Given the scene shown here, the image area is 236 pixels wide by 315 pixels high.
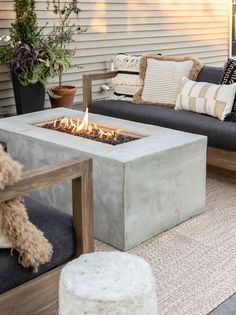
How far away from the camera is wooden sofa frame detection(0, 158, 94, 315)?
1.81 m

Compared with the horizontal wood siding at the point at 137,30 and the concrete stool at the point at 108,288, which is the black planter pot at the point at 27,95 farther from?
the concrete stool at the point at 108,288

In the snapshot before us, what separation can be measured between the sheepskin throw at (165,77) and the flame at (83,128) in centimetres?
115

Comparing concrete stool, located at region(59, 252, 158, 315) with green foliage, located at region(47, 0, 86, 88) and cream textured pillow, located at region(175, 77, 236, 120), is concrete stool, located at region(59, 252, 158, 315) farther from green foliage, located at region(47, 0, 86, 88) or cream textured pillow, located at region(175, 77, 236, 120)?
green foliage, located at region(47, 0, 86, 88)

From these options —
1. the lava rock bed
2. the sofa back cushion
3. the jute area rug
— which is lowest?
the jute area rug

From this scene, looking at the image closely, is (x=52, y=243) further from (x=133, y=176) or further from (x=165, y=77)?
(x=165, y=77)

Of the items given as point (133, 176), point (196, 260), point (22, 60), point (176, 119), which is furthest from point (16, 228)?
point (22, 60)

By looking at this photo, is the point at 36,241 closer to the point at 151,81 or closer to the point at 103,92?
the point at 151,81

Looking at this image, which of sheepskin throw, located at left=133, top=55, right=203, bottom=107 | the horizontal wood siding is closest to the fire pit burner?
sheepskin throw, located at left=133, top=55, right=203, bottom=107

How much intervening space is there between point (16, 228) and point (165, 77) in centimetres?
302

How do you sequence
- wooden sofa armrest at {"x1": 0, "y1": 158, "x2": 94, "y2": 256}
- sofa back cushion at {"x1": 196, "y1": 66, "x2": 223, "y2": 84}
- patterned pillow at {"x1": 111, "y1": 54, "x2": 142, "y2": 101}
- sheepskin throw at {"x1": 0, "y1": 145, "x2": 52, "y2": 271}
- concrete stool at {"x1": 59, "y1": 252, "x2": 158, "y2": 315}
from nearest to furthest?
1. concrete stool at {"x1": 59, "y1": 252, "x2": 158, "y2": 315}
2. sheepskin throw at {"x1": 0, "y1": 145, "x2": 52, "y2": 271}
3. wooden sofa armrest at {"x1": 0, "y1": 158, "x2": 94, "y2": 256}
4. sofa back cushion at {"x1": 196, "y1": 66, "x2": 223, "y2": 84}
5. patterned pillow at {"x1": 111, "y1": 54, "x2": 142, "y2": 101}

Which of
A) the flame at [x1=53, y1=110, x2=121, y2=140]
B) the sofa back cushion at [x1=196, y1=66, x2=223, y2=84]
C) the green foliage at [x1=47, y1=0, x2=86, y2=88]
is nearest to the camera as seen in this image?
the flame at [x1=53, y1=110, x2=121, y2=140]

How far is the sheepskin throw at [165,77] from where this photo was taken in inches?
176

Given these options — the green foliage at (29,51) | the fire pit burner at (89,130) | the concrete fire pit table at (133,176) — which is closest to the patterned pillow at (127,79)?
the green foliage at (29,51)

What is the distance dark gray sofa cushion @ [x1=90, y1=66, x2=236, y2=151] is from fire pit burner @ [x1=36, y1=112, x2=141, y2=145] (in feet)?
2.47
